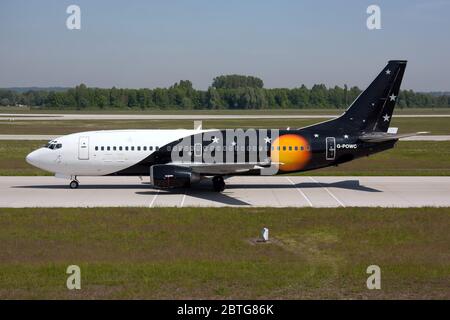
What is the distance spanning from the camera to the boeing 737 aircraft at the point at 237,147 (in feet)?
110

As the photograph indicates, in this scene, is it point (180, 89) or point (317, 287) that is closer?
point (317, 287)

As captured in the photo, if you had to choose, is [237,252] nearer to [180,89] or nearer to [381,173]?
[381,173]

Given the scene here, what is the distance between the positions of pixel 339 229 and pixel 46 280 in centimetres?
1180

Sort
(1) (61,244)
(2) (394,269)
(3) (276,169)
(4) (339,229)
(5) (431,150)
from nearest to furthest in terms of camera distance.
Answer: (2) (394,269) → (1) (61,244) → (4) (339,229) → (3) (276,169) → (5) (431,150)

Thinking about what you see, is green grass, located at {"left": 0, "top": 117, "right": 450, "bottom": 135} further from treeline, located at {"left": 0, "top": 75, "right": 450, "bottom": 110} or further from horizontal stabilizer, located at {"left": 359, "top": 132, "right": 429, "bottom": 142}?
treeline, located at {"left": 0, "top": 75, "right": 450, "bottom": 110}

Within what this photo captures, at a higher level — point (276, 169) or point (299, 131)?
point (299, 131)

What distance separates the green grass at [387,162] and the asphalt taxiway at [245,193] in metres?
3.07

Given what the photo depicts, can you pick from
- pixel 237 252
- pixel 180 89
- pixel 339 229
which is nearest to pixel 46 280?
pixel 237 252

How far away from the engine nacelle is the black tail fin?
908cm

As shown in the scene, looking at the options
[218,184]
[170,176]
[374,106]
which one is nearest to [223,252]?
[170,176]

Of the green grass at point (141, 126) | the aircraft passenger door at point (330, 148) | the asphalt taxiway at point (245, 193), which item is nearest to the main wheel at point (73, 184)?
the asphalt taxiway at point (245, 193)

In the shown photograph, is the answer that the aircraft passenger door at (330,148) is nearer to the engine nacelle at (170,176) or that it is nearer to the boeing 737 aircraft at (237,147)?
the boeing 737 aircraft at (237,147)

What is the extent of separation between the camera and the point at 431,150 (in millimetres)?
58094

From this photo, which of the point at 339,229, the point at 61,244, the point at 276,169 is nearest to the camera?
the point at 61,244
